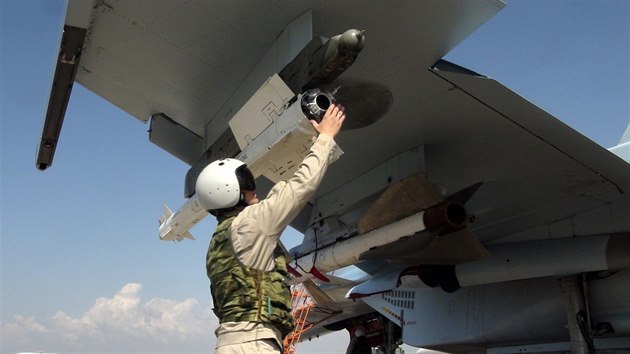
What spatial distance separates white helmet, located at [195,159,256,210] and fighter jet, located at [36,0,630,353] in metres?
3.00

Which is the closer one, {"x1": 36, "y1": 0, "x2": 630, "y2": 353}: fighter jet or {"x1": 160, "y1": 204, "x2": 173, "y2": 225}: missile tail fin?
{"x1": 36, "y1": 0, "x2": 630, "y2": 353}: fighter jet

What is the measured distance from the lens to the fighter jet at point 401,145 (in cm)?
631

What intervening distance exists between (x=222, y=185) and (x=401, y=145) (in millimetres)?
6527

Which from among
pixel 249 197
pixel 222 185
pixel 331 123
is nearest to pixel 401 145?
pixel 331 123

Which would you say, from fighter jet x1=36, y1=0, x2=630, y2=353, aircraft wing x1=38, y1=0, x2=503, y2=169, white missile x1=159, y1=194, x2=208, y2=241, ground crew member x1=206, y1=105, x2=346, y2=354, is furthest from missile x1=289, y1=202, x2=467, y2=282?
ground crew member x1=206, y1=105, x2=346, y2=354

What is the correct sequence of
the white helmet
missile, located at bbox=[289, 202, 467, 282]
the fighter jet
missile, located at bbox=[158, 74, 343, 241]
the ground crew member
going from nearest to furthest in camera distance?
the ground crew member < the white helmet < missile, located at bbox=[158, 74, 343, 241] < the fighter jet < missile, located at bbox=[289, 202, 467, 282]

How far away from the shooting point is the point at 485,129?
802cm

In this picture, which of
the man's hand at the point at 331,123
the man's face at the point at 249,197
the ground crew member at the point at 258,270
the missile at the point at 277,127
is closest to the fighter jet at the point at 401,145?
the missile at the point at 277,127

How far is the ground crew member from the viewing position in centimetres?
218

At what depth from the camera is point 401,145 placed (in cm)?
871

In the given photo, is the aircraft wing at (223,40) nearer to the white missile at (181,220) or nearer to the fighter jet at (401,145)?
the fighter jet at (401,145)

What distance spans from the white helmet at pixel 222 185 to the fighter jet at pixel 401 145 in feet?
9.86

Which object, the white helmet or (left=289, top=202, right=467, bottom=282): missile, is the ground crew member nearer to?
the white helmet

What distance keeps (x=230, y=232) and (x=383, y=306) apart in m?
10.6
